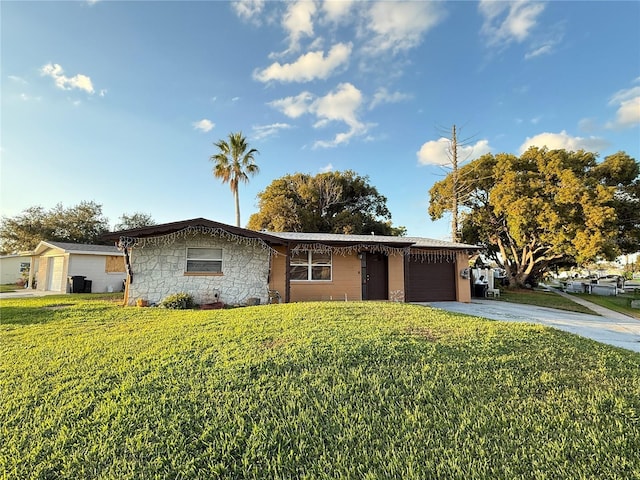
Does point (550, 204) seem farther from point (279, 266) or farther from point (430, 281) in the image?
point (279, 266)

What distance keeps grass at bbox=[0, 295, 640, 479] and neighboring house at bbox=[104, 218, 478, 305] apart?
5174 mm

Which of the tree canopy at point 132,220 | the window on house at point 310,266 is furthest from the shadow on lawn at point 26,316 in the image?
the tree canopy at point 132,220

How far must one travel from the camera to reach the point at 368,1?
8.99 meters

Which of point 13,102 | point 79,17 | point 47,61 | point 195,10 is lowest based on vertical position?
point 13,102

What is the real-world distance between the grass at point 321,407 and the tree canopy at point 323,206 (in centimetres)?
1896

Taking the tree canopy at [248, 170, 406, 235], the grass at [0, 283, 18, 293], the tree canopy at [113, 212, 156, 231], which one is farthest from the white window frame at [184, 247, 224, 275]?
the tree canopy at [113, 212, 156, 231]

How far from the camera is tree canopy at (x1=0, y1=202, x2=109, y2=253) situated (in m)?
28.2

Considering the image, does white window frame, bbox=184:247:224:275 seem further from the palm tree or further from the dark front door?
the palm tree

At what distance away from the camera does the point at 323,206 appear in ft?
84.1

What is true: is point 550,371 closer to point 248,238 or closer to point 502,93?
point 248,238

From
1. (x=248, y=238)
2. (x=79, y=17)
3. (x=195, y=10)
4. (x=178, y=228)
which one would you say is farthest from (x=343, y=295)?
(x=79, y=17)

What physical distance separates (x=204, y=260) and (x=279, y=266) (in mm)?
2617

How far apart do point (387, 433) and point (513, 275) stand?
24.9 meters

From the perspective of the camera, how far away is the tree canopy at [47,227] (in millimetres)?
28219
